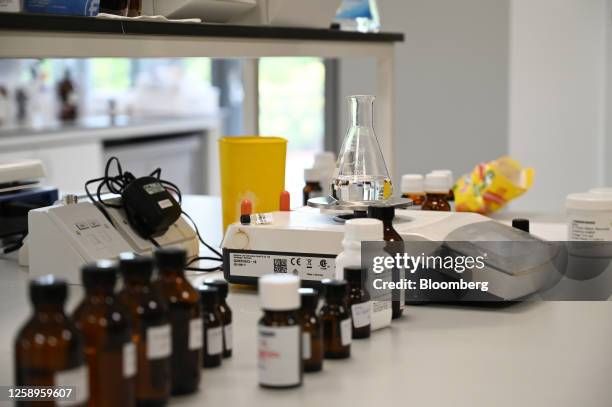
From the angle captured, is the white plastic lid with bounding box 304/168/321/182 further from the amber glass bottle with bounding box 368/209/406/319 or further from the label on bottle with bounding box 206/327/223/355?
the label on bottle with bounding box 206/327/223/355

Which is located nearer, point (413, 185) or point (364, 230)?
point (364, 230)

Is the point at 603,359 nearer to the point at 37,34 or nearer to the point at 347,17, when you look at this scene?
the point at 37,34

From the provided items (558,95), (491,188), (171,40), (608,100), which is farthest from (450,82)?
(171,40)

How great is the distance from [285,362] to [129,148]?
3.79 m

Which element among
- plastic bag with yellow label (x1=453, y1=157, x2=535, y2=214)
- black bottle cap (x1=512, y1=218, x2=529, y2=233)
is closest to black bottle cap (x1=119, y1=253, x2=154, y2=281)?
black bottle cap (x1=512, y1=218, x2=529, y2=233)

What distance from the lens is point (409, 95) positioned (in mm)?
3686

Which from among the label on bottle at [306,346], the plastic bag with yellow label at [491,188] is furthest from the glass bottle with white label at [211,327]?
the plastic bag with yellow label at [491,188]

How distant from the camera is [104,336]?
79 cm

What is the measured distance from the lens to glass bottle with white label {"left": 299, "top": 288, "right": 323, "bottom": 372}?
100 centimetres

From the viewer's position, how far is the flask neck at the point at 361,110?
1522 millimetres

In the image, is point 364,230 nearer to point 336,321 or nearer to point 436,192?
point 336,321

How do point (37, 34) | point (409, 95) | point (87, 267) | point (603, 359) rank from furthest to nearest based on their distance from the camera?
point (409, 95) → point (37, 34) → point (603, 359) → point (87, 267)

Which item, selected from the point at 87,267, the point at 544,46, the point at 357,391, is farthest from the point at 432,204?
the point at 544,46

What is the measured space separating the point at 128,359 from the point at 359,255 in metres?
0.41
